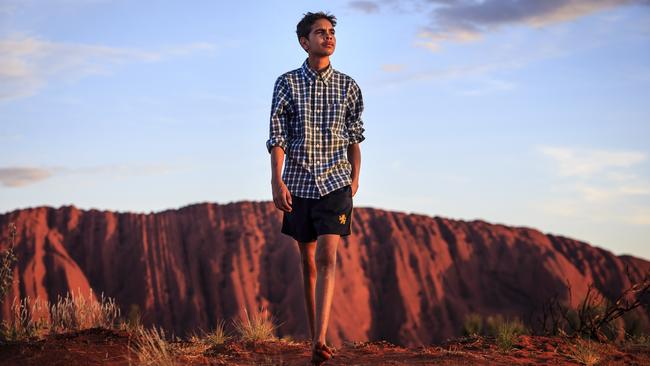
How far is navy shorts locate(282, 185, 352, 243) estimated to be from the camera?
5.31m

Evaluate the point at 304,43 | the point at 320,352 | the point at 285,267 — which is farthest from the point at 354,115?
the point at 285,267

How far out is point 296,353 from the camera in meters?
6.64

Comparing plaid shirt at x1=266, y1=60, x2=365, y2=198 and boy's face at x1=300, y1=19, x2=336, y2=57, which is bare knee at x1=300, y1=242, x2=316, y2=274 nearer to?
plaid shirt at x1=266, y1=60, x2=365, y2=198

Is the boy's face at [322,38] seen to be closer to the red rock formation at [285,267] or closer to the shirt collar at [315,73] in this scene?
the shirt collar at [315,73]

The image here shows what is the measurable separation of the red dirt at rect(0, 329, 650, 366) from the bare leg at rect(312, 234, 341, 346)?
2.52 ft

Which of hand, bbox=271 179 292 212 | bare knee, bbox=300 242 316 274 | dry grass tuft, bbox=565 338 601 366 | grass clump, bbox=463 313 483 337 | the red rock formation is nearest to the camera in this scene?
hand, bbox=271 179 292 212

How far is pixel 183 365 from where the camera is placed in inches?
236

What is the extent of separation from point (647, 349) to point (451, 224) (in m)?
30.5

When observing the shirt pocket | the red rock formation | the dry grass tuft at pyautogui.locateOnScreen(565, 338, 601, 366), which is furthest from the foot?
the red rock formation

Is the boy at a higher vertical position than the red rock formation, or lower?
higher

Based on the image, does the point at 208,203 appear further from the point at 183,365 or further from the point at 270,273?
the point at 183,365

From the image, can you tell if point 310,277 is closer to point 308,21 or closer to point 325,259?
point 325,259

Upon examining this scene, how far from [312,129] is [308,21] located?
2.45ft

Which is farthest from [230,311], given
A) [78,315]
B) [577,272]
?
[78,315]
